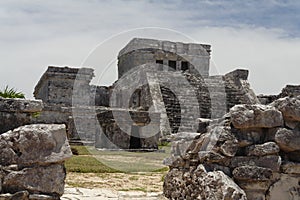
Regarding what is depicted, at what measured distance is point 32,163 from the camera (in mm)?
3939

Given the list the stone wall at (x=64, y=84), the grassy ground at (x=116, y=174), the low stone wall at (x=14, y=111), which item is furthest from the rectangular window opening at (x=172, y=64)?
the low stone wall at (x=14, y=111)

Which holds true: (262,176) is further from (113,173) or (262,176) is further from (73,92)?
(73,92)

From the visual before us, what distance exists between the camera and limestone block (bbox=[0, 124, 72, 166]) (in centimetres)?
395

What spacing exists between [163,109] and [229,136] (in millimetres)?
13838

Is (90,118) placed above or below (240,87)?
below

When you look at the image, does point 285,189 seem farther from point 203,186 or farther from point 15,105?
point 15,105

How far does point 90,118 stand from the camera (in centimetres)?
1577

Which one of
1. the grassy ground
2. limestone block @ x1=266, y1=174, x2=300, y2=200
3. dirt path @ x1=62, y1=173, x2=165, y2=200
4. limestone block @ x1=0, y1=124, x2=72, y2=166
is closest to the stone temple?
the grassy ground

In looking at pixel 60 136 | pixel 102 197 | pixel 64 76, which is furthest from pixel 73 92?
pixel 60 136

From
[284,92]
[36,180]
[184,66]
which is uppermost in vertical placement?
[184,66]

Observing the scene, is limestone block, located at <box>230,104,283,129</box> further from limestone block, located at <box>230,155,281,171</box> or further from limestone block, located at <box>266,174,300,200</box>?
limestone block, located at <box>266,174,300,200</box>

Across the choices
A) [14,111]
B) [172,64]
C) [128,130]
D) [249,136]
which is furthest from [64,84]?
[249,136]

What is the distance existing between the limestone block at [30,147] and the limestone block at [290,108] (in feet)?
7.16

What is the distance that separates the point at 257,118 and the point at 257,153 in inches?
13.4
